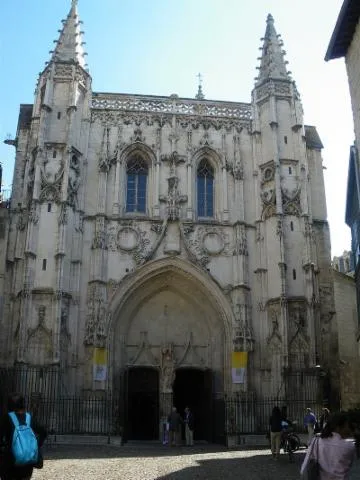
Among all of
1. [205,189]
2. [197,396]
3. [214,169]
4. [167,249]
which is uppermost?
[214,169]

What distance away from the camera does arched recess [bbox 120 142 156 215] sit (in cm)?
2544

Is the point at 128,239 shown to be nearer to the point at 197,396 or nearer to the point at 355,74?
the point at 197,396

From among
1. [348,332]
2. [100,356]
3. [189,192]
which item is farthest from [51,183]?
[348,332]

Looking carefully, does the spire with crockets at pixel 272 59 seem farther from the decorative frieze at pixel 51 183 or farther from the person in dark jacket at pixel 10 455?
the person in dark jacket at pixel 10 455

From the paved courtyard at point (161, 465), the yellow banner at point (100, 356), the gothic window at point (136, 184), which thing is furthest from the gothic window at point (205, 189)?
the paved courtyard at point (161, 465)

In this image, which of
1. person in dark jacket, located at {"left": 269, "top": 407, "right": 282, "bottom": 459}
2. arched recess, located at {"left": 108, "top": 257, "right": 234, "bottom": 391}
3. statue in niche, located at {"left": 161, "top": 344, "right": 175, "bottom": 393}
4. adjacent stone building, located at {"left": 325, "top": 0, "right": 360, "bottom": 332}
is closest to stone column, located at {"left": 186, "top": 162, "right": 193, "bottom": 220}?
arched recess, located at {"left": 108, "top": 257, "right": 234, "bottom": 391}

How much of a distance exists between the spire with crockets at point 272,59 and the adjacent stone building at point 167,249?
15 cm

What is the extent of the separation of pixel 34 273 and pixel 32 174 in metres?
4.53

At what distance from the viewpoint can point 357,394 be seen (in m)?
28.7

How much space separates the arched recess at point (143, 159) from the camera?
83.5 ft

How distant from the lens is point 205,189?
26250 mm

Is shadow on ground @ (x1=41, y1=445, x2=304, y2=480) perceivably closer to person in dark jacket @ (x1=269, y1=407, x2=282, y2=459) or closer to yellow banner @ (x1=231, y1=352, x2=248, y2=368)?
person in dark jacket @ (x1=269, y1=407, x2=282, y2=459)

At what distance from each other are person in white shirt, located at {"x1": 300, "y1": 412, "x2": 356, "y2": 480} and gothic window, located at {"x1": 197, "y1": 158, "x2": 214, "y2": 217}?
21.1m

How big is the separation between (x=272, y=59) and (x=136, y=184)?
8.98 m
